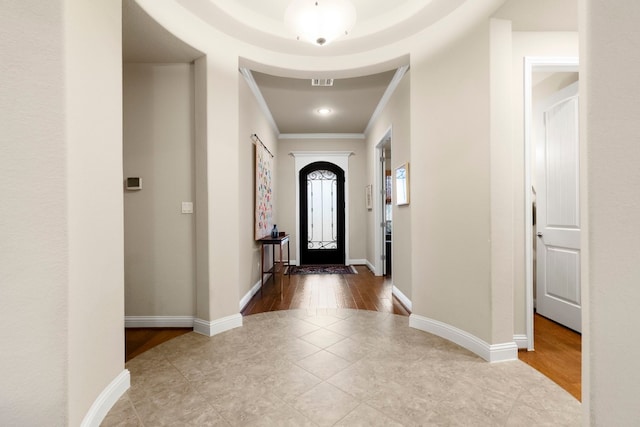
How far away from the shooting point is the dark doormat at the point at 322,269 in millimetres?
5496

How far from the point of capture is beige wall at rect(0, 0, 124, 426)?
119 centimetres

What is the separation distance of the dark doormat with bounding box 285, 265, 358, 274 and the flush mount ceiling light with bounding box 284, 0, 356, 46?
13.1 ft

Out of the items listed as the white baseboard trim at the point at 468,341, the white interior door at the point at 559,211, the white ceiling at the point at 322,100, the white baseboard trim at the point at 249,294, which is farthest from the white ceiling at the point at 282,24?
the white baseboard trim at the point at 249,294

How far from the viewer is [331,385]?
1.86m

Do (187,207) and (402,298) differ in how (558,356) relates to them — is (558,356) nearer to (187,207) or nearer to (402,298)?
(402,298)

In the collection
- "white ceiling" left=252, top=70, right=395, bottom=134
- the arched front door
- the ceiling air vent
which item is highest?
"white ceiling" left=252, top=70, right=395, bottom=134

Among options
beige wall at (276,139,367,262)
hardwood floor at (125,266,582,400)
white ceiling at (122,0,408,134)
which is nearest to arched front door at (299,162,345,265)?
beige wall at (276,139,367,262)

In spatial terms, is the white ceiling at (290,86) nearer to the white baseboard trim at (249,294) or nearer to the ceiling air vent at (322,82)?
the ceiling air vent at (322,82)

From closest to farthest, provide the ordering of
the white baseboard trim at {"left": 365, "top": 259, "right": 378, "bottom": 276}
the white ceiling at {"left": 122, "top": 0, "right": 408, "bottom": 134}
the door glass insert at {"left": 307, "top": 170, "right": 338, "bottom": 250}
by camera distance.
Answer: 1. the white ceiling at {"left": 122, "top": 0, "right": 408, "bottom": 134}
2. the white baseboard trim at {"left": 365, "top": 259, "right": 378, "bottom": 276}
3. the door glass insert at {"left": 307, "top": 170, "right": 338, "bottom": 250}

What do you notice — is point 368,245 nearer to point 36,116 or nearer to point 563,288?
point 563,288

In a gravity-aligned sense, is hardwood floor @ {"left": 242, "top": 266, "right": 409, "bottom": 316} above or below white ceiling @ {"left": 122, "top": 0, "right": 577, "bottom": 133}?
below

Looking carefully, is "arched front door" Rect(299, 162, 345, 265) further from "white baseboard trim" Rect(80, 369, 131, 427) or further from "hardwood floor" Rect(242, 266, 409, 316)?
"white baseboard trim" Rect(80, 369, 131, 427)

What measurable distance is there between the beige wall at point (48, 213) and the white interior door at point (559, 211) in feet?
12.2

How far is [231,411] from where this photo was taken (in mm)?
1617
